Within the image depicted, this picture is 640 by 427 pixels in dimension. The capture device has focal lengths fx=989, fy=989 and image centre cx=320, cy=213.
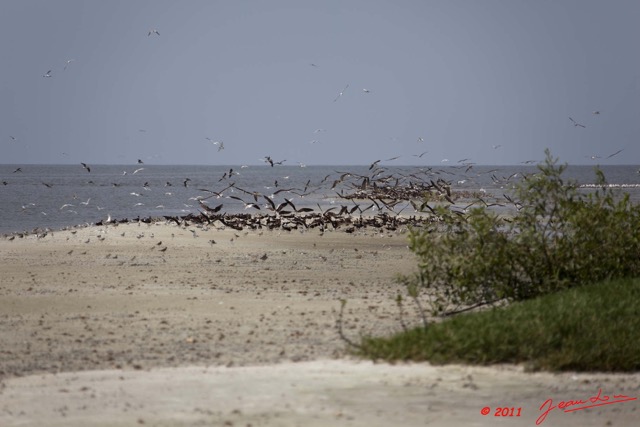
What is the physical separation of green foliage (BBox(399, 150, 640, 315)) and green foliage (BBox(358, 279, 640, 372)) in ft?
8.18

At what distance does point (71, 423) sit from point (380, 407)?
2.84 m

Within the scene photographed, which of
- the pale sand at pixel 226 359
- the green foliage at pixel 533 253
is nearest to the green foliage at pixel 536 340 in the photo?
the pale sand at pixel 226 359

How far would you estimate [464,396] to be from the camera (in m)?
9.83

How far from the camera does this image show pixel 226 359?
1196cm

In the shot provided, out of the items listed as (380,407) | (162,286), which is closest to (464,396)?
(380,407)

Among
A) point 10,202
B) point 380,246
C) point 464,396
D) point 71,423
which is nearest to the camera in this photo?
point 71,423

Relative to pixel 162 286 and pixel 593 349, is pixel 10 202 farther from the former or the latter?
pixel 593 349

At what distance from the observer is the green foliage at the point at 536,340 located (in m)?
11.1

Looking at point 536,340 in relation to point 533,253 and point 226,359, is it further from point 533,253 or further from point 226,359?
point 533,253

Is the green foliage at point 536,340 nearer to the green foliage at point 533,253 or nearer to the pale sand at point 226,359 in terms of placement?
the pale sand at point 226,359

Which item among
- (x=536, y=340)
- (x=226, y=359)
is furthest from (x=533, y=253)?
(x=226, y=359)

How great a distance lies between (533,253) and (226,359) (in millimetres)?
5771

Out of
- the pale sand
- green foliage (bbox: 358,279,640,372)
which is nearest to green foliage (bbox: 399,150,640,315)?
the pale sand

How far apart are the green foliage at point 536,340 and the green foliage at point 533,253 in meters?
2.49
